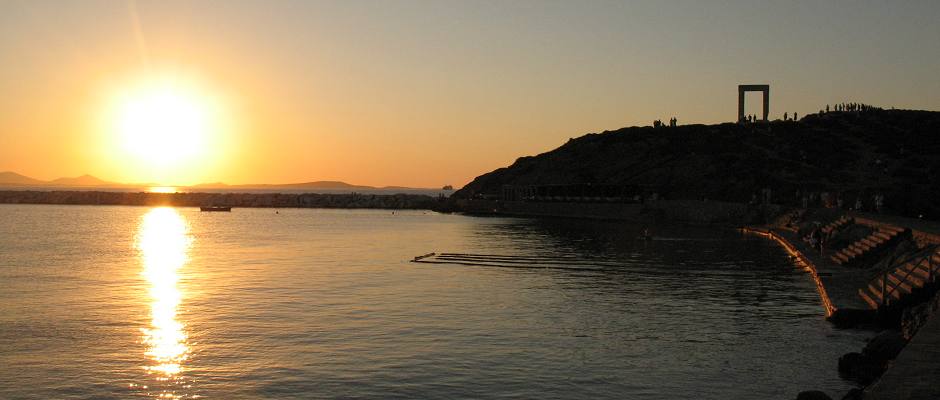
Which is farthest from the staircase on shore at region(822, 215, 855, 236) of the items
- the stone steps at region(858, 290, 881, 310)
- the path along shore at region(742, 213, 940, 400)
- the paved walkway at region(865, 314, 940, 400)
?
the paved walkway at region(865, 314, 940, 400)

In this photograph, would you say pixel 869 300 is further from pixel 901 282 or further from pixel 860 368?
pixel 860 368

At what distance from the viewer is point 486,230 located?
3634 inches

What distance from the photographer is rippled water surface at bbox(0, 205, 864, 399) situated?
19781 mm

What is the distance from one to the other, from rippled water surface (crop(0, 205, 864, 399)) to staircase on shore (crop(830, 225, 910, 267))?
2517 millimetres

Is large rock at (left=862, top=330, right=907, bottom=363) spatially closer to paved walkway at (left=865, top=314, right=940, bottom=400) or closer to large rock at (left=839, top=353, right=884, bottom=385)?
large rock at (left=839, top=353, right=884, bottom=385)

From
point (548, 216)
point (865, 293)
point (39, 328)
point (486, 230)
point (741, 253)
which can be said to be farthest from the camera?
point (548, 216)

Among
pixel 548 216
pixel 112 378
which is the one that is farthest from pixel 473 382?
pixel 548 216

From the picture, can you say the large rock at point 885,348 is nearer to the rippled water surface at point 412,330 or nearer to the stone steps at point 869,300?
the rippled water surface at point 412,330

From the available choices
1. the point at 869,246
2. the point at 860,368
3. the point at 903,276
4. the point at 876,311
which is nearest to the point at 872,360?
the point at 860,368

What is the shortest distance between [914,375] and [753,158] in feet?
421

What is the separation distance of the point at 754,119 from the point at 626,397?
526ft

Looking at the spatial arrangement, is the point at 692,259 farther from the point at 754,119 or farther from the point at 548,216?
A: the point at 754,119

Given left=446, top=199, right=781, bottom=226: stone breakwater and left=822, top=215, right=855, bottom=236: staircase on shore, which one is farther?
left=446, top=199, right=781, bottom=226: stone breakwater

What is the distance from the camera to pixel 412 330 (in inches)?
1053
